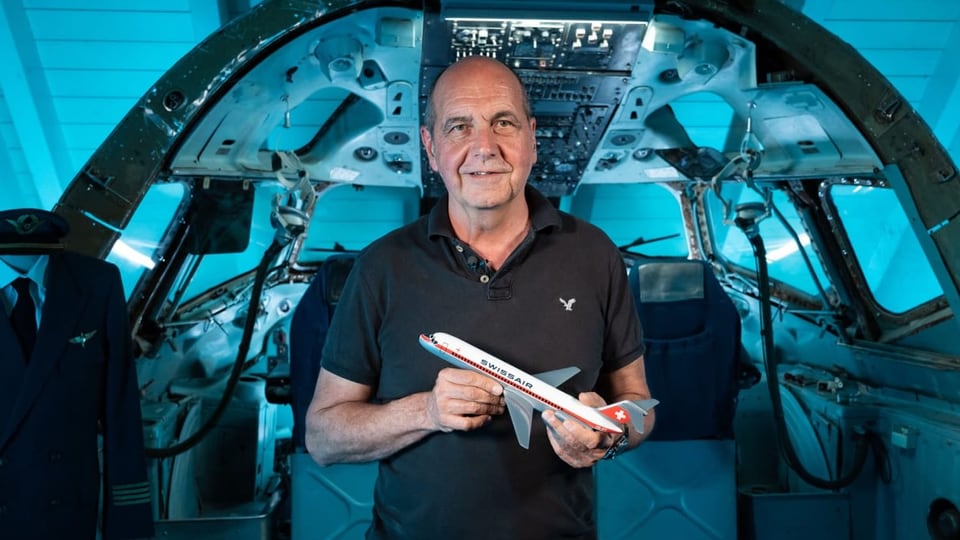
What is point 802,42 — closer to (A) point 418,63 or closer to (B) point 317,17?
(A) point 418,63

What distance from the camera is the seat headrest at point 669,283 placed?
10.3 feet

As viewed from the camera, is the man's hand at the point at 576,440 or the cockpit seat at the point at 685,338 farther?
the cockpit seat at the point at 685,338

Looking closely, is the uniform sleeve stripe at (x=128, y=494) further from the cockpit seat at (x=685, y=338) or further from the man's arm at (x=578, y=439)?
the cockpit seat at (x=685, y=338)

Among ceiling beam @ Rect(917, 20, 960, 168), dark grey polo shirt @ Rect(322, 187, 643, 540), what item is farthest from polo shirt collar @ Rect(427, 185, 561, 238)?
ceiling beam @ Rect(917, 20, 960, 168)

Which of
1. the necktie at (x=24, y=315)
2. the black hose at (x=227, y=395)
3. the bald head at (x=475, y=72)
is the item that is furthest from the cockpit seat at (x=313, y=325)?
the bald head at (x=475, y=72)

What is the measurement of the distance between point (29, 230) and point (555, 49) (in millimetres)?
1828

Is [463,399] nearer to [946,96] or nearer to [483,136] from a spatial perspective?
[483,136]

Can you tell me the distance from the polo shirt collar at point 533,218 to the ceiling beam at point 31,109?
14.6 ft

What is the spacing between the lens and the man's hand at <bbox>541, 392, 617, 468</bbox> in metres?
1.33

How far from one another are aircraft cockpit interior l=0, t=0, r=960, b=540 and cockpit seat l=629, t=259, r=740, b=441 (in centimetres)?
1

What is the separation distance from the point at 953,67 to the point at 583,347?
5434mm

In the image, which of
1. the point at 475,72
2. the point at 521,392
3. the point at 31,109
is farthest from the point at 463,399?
the point at 31,109

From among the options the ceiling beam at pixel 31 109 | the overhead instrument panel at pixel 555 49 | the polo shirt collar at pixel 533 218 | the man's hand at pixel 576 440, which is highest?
the ceiling beam at pixel 31 109

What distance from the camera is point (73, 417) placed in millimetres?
2225
